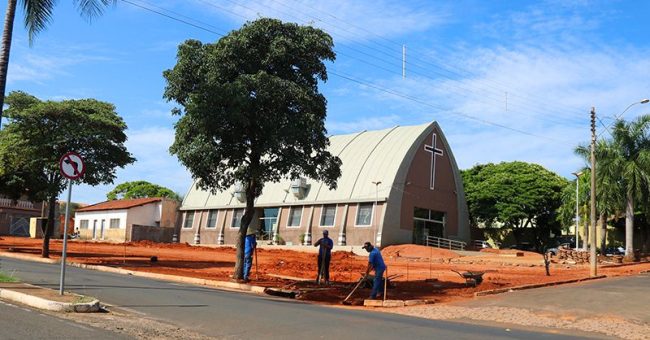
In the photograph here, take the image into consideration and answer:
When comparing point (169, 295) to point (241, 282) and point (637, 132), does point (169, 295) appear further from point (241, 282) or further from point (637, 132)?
point (637, 132)

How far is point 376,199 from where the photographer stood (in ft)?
155

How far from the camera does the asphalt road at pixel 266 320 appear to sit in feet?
32.4

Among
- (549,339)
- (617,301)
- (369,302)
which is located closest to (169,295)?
(369,302)

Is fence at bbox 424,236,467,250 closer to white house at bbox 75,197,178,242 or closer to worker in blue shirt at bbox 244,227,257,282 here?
white house at bbox 75,197,178,242

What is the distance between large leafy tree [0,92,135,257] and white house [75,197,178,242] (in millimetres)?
34426

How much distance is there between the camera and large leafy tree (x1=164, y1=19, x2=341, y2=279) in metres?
17.9

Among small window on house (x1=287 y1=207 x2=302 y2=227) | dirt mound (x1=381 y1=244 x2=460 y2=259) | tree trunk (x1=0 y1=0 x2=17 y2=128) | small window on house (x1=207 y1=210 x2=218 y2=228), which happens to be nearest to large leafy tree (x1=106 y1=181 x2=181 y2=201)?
small window on house (x1=207 y1=210 x2=218 y2=228)

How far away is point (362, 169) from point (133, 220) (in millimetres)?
27569

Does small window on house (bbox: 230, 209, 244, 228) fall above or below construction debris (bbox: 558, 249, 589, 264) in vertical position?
above

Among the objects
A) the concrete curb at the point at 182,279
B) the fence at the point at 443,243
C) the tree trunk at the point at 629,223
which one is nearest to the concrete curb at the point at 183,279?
the concrete curb at the point at 182,279

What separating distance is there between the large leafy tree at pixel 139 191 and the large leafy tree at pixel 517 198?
170ft

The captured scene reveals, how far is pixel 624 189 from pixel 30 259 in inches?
1251

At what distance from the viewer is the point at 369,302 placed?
51.6 feet

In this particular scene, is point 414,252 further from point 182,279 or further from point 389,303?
point 389,303
